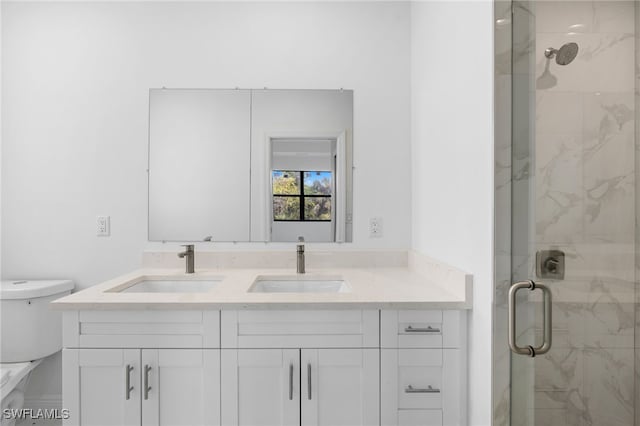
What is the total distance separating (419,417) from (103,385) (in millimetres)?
1167

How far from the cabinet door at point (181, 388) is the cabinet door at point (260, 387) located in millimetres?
43

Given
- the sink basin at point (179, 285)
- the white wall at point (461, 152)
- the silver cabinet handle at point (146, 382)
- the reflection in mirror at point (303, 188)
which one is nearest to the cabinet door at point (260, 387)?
the silver cabinet handle at point (146, 382)

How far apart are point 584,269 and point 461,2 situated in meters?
1.13

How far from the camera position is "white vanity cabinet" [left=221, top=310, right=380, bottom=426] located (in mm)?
1380

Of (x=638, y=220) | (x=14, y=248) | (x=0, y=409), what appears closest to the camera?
(x=638, y=220)

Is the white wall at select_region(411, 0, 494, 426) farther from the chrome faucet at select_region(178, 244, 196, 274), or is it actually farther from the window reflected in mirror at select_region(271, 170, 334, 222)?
the chrome faucet at select_region(178, 244, 196, 274)

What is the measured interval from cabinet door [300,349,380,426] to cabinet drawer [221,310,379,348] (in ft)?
0.13

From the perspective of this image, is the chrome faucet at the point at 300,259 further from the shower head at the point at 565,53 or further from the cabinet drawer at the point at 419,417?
the shower head at the point at 565,53

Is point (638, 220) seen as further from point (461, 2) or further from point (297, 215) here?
point (297, 215)

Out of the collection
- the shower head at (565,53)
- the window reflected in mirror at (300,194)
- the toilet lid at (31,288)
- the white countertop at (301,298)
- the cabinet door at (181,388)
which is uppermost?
the shower head at (565,53)

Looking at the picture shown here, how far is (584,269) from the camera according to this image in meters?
0.69

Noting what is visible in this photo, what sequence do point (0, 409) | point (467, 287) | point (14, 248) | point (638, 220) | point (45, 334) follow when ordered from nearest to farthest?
point (638, 220)
point (467, 287)
point (0, 409)
point (45, 334)
point (14, 248)

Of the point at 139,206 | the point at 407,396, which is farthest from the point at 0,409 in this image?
the point at 407,396

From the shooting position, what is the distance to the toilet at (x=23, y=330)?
1.80 m
